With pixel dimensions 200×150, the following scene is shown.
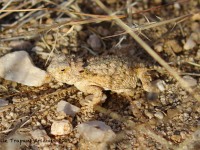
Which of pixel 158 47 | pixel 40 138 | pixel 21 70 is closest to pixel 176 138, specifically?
pixel 40 138

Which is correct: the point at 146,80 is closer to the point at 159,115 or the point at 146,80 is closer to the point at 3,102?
the point at 159,115

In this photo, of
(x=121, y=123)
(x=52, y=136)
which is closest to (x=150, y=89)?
(x=121, y=123)

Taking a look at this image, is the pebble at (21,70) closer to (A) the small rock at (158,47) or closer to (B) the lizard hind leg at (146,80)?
(B) the lizard hind leg at (146,80)

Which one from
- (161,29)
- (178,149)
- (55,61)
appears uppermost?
(161,29)

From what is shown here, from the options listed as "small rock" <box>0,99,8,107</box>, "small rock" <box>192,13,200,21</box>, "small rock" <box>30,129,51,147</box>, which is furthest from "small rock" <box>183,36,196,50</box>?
"small rock" <box>0,99,8,107</box>

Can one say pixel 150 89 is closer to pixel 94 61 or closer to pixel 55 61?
pixel 94 61

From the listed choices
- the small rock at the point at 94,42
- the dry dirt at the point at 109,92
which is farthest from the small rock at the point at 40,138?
the small rock at the point at 94,42
